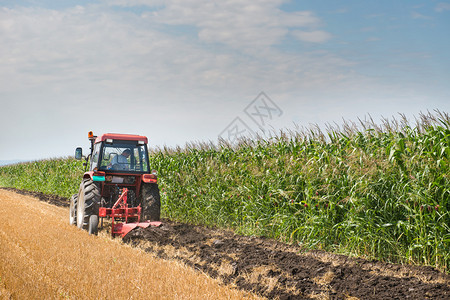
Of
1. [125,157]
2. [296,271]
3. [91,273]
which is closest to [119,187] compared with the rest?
[125,157]

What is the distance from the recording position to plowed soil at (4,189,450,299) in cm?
459

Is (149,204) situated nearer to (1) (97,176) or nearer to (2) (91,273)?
(1) (97,176)

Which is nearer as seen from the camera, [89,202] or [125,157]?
[89,202]

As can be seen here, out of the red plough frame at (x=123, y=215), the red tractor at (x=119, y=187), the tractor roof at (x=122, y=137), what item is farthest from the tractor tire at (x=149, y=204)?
the tractor roof at (x=122, y=137)

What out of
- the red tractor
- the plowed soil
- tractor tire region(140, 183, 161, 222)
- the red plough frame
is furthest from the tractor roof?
the plowed soil

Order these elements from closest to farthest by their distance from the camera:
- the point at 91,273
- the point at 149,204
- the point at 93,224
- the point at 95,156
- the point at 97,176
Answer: the point at 91,273 → the point at 93,224 → the point at 97,176 → the point at 149,204 → the point at 95,156

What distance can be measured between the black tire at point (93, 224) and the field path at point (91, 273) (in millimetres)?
250

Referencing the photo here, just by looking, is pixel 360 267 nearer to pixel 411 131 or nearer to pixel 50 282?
pixel 411 131

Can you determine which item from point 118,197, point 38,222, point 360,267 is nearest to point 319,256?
point 360,267

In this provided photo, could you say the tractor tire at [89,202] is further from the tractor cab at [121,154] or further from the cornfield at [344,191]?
the cornfield at [344,191]

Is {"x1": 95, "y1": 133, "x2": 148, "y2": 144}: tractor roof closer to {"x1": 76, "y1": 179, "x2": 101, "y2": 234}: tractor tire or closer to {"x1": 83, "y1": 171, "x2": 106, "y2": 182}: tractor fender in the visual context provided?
{"x1": 83, "y1": 171, "x2": 106, "y2": 182}: tractor fender

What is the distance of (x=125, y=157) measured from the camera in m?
9.05

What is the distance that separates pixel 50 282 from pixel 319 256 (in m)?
3.77

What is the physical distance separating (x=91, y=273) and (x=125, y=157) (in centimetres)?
401
